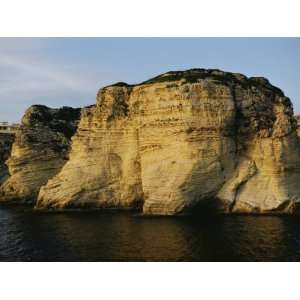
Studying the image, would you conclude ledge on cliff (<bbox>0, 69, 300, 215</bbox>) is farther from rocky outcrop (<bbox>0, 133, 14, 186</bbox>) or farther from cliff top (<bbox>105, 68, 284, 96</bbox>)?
rocky outcrop (<bbox>0, 133, 14, 186</bbox>)

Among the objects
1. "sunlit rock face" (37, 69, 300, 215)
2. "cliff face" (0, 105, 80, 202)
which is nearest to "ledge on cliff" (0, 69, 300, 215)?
"sunlit rock face" (37, 69, 300, 215)

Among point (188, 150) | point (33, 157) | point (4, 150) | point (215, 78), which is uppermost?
point (215, 78)

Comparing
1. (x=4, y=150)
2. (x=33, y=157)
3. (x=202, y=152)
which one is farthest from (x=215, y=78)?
(x=4, y=150)

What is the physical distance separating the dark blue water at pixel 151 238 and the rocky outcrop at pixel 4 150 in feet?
163

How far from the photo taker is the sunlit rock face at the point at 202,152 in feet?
147

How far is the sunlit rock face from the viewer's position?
44719mm

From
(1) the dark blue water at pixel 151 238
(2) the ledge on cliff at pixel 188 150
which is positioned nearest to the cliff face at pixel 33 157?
(2) the ledge on cliff at pixel 188 150

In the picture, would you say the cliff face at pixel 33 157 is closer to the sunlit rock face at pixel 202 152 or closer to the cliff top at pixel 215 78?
the sunlit rock face at pixel 202 152

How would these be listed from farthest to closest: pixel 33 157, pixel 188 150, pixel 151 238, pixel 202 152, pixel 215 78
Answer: pixel 33 157, pixel 215 78, pixel 188 150, pixel 202 152, pixel 151 238

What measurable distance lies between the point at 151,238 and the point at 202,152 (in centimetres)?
1481

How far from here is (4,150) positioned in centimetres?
9775

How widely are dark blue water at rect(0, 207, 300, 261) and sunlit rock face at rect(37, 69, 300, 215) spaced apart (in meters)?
2.89

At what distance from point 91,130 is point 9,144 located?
172ft

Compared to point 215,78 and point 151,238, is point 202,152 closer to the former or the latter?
point 215,78
